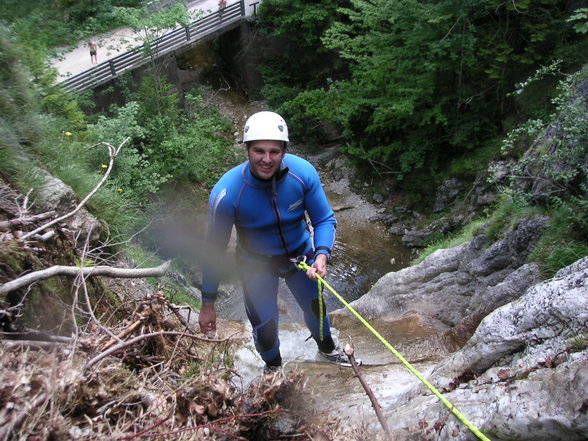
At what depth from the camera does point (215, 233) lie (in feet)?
10.8

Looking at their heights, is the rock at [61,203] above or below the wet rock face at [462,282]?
above

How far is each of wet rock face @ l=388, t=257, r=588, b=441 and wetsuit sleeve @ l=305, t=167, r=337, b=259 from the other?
1.27m

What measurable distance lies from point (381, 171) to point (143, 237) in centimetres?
708

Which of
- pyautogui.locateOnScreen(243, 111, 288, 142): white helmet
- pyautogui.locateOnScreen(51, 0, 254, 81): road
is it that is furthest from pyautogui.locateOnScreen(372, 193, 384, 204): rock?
pyautogui.locateOnScreen(243, 111, 288, 142): white helmet

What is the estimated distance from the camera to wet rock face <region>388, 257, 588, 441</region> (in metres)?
1.92

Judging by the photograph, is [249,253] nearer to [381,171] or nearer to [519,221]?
[519,221]

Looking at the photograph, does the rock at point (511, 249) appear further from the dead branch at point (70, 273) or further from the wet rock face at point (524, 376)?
the dead branch at point (70, 273)

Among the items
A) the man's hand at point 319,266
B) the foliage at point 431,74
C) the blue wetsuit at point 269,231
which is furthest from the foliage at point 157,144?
the man's hand at point 319,266

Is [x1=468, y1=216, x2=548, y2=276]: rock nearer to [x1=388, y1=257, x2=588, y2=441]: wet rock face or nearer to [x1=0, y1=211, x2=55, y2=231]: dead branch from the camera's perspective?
[x1=388, y1=257, x2=588, y2=441]: wet rock face

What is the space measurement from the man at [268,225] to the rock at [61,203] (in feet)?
4.89

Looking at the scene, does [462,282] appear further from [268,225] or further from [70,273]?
[70,273]

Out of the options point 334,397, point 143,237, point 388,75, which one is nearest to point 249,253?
point 334,397

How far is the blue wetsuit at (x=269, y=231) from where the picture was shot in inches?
126

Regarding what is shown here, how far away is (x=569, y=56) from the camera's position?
7.89 meters
